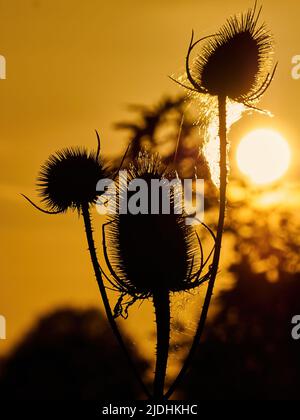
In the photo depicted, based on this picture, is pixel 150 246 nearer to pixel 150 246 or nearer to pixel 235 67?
pixel 150 246

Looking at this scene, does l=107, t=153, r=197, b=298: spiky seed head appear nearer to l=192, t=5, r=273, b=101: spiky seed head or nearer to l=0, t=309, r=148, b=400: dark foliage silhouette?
l=192, t=5, r=273, b=101: spiky seed head

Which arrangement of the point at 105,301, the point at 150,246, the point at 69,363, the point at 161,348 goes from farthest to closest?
the point at 69,363 → the point at 150,246 → the point at 161,348 → the point at 105,301

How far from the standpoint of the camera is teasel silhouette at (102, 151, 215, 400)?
981 cm

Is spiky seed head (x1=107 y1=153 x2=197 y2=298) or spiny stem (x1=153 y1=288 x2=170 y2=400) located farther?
spiky seed head (x1=107 y1=153 x2=197 y2=298)

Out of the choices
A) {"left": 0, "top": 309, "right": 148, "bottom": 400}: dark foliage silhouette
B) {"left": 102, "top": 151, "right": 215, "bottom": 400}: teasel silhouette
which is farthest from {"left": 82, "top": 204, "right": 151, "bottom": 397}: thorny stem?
{"left": 0, "top": 309, "right": 148, "bottom": 400}: dark foliage silhouette

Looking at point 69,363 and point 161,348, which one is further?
point 69,363

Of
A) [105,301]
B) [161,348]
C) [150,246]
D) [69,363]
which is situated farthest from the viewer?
[69,363]

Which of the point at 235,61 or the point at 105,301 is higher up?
the point at 235,61

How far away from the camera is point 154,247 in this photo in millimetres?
10148

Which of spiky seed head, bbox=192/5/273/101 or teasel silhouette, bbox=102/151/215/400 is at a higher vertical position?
spiky seed head, bbox=192/5/273/101

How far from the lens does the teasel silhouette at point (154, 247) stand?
981 cm

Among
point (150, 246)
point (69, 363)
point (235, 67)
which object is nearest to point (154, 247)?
point (150, 246)

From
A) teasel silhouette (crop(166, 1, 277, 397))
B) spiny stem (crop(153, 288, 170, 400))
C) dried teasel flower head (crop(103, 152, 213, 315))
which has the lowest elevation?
spiny stem (crop(153, 288, 170, 400))

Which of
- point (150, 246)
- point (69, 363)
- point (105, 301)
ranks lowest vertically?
point (69, 363)
